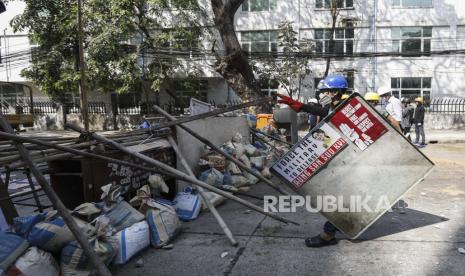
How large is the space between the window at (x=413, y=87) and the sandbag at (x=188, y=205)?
20061 mm

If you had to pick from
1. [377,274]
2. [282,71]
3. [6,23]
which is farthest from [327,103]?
[6,23]

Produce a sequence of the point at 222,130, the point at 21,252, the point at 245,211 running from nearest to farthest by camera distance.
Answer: the point at 21,252, the point at 245,211, the point at 222,130

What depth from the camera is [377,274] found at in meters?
3.30

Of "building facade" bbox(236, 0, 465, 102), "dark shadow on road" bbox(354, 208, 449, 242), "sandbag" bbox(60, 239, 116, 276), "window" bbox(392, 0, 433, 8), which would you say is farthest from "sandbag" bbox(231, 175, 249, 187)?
"window" bbox(392, 0, 433, 8)

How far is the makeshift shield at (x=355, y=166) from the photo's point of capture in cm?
373

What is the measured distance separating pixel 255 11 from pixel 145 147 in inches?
807

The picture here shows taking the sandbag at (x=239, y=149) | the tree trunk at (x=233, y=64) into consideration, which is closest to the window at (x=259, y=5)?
the tree trunk at (x=233, y=64)

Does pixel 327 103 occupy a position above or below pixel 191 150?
above

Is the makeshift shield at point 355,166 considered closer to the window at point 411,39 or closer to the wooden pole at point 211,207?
the wooden pole at point 211,207

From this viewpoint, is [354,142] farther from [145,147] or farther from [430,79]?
[430,79]

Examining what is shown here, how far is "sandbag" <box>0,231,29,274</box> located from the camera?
9.59 feet

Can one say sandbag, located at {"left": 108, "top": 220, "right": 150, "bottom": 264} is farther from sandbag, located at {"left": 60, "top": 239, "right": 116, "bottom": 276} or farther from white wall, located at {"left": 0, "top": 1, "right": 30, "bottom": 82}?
white wall, located at {"left": 0, "top": 1, "right": 30, "bottom": 82}

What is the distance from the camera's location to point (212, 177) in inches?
231

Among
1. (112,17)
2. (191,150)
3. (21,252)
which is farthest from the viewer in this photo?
(112,17)
